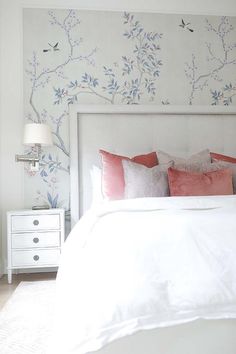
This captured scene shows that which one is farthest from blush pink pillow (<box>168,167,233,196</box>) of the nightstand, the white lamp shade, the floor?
the floor

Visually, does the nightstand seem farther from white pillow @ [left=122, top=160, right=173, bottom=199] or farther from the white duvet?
the white duvet

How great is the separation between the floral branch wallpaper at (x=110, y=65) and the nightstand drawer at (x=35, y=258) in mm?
492

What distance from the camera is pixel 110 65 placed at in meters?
3.19

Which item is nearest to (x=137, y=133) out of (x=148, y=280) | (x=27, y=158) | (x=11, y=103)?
(x=27, y=158)

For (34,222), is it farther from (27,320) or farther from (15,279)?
(27,320)

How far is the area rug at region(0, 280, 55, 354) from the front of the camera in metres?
1.62

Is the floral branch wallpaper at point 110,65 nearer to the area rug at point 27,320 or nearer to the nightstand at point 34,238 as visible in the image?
the nightstand at point 34,238

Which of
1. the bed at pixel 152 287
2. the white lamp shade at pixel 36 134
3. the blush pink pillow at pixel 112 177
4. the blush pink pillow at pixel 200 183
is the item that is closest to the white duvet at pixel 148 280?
the bed at pixel 152 287

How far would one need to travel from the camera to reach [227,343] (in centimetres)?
104

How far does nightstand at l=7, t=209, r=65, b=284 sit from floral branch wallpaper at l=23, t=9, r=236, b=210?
0.33 metres

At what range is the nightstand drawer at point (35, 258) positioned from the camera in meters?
2.77

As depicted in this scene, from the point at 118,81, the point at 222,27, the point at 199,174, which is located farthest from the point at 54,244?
the point at 222,27

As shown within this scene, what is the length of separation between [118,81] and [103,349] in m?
2.64

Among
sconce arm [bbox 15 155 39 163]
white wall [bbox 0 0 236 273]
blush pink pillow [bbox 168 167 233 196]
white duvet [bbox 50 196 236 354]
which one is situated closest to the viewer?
white duvet [bbox 50 196 236 354]
